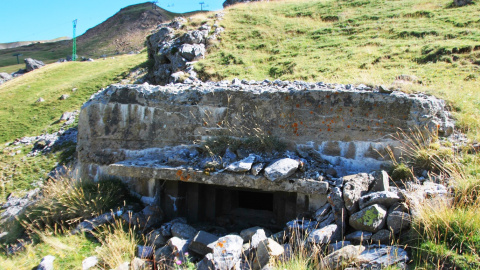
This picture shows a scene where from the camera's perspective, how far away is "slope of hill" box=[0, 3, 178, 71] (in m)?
39.0

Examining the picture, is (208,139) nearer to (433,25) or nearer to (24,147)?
(24,147)

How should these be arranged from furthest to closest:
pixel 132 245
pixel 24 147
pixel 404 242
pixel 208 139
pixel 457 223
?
1. pixel 24 147
2. pixel 208 139
3. pixel 132 245
4. pixel 404 242
5. pixel 457 223

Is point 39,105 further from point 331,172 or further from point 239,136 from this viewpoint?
point 331,172

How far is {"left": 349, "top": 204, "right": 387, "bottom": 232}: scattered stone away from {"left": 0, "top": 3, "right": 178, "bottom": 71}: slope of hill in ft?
124

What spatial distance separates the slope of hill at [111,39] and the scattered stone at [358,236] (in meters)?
37.8

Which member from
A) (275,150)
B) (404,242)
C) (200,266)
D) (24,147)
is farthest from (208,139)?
(24,147)

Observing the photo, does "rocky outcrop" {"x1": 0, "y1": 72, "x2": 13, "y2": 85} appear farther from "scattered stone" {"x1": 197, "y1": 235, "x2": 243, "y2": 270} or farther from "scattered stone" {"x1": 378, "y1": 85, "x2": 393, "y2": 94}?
"scattered stone" {"x1": 378, "y1": 85, "x2": 393, "y2": 94}

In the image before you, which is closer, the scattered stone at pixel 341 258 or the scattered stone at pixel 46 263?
the scattered stone at pixel 341 258

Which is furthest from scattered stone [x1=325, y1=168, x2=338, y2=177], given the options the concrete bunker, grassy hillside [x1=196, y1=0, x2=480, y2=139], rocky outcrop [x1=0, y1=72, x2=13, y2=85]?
rocky outcrop [x1=0, y1=72, x2=13, y2=85]

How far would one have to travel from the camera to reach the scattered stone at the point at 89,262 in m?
4.16

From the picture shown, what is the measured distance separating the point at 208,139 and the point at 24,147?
35.5 feet

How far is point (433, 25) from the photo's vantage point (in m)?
13.6

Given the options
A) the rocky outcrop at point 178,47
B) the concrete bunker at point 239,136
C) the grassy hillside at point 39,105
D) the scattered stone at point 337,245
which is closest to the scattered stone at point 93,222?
the concrete bunker at point 239,136

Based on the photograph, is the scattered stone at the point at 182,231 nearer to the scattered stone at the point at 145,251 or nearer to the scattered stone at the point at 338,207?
the scattered stone at the point at 145,251
